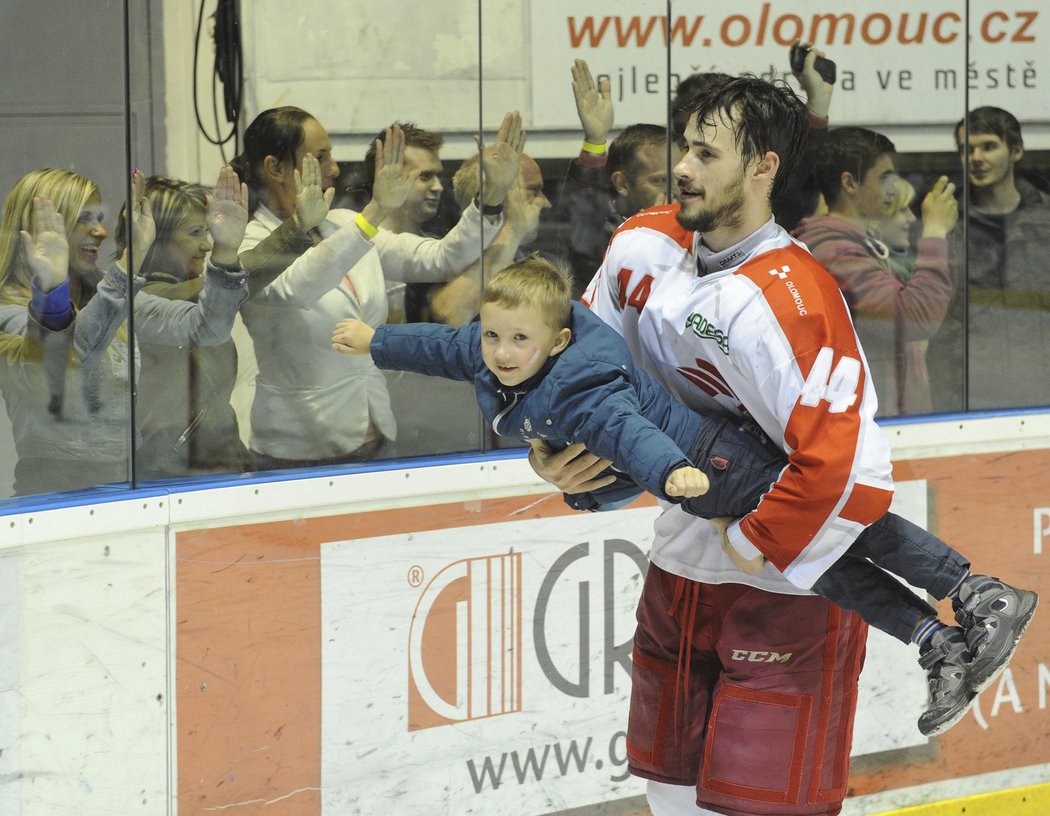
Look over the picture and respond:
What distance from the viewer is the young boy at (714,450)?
8.50ft

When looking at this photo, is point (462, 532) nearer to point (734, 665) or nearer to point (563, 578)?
point (563, 578)

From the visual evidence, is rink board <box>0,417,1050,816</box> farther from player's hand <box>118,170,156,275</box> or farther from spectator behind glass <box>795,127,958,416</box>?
player's hand <box>118,170,156,275</box>

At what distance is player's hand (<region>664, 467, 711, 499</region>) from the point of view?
2.34 metres

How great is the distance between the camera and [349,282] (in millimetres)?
3664

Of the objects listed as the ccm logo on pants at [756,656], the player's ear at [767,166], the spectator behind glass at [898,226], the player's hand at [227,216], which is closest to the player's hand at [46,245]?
the player's hand at [227,216]

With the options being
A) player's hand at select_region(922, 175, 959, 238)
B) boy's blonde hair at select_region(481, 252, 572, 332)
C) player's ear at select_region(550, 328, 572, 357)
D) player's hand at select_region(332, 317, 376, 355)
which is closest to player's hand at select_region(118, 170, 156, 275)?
player's hand at select_region(332, 317, 376, 355)

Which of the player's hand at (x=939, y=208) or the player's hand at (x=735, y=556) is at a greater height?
the player's hand at (x=939, y=208)

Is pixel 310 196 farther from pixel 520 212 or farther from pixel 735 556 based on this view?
pixel 735 556

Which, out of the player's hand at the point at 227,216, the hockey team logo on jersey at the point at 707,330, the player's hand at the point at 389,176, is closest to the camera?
the hockey team logo on jersey at the point at 707,330

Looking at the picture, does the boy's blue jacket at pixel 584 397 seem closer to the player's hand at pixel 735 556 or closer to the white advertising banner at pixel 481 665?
the player's hand at pixel 735 556

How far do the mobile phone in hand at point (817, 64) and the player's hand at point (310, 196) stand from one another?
1.40 metres

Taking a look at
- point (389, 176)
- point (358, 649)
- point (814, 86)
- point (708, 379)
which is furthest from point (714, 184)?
point (814, 86)

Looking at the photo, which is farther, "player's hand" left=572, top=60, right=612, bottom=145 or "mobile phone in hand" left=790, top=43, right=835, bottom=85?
"mobile phone in hand" left=790, top=43, right=835, bottom=85

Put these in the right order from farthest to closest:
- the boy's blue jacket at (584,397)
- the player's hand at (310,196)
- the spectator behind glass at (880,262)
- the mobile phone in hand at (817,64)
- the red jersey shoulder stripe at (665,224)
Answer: the spectator behind glass at (880,262)
the mobile phone in hand at (817,64)
the player's hand at (310,196)
the red jersey shoulder stripe at (665,224)
the boy's blue jacket at (584,397)
